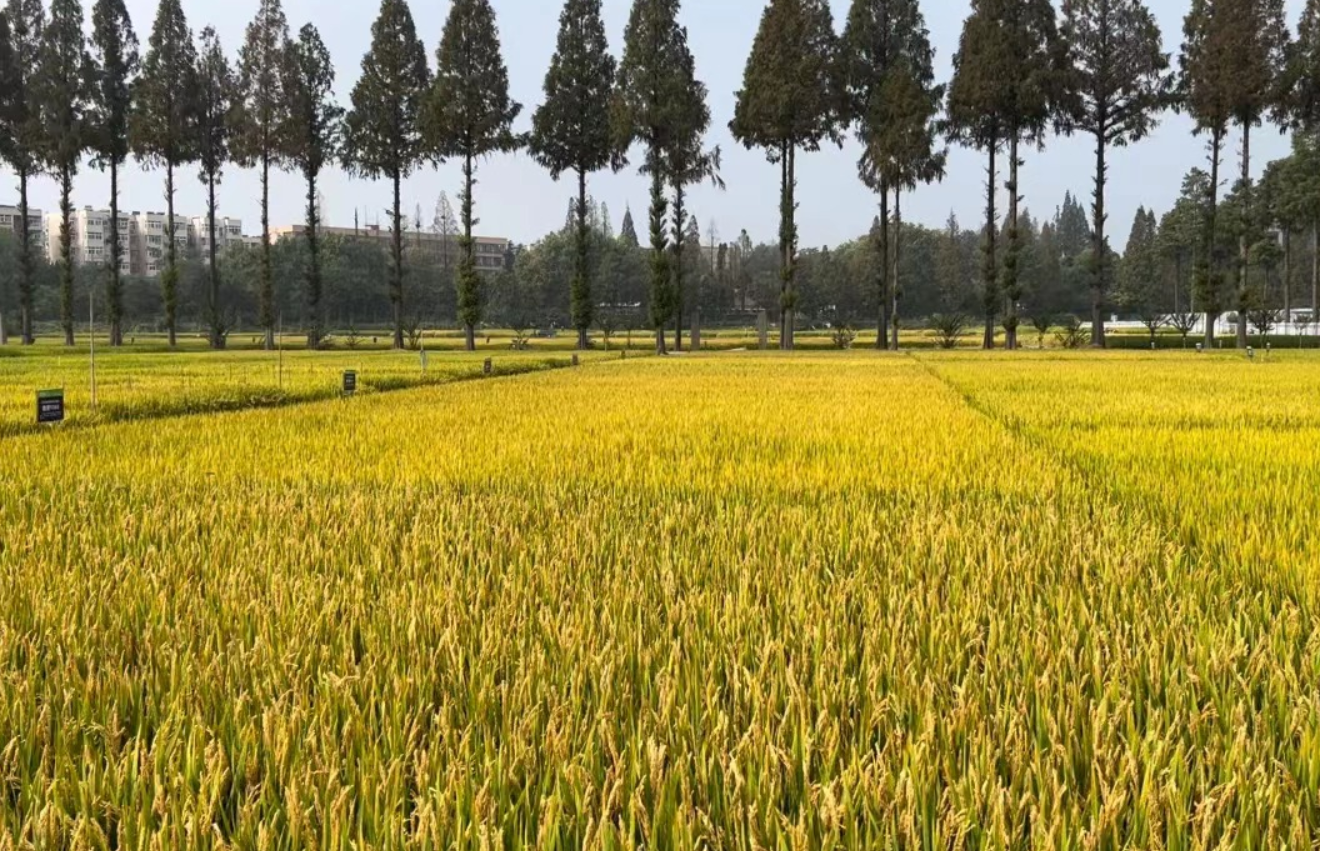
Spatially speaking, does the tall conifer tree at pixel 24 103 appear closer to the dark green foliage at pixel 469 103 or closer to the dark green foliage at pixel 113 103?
the dark green foliage at pixel 113 103

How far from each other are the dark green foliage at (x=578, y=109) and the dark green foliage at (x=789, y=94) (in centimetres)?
580

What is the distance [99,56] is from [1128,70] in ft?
139

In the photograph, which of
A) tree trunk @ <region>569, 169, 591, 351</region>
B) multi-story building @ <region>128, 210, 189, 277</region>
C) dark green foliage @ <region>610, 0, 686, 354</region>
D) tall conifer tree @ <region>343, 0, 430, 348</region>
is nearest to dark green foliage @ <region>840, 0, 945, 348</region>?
dark green foliage @ <region>610, 0, 686, 354</region>

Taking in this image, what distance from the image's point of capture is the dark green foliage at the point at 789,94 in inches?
1478

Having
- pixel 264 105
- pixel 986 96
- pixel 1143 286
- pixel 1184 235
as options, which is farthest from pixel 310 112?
pixel 1143 286

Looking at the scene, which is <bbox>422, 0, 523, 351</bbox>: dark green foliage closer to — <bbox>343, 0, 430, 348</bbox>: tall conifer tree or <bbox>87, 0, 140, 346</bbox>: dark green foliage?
<bbox>343, 0, 430, 348</bbox>: tall conifer tree

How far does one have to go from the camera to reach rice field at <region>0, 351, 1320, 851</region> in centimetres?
125

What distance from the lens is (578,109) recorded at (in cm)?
3916

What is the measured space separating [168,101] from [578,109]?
17.7 metres

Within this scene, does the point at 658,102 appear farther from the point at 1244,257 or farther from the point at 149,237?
the point at 149,237

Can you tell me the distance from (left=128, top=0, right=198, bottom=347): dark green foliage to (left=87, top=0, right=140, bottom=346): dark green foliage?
0.99 metres

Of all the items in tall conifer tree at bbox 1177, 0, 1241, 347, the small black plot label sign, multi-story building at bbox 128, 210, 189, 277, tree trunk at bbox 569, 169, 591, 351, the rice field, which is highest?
multi-story building at bbox 128, 210, 189, 277

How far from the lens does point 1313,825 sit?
1.31m

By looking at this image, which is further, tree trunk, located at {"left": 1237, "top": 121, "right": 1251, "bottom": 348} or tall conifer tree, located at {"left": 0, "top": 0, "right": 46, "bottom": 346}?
tall conifer tree, located at {"left": 0, "top": 0, "right": 46, "bottom": 346}
